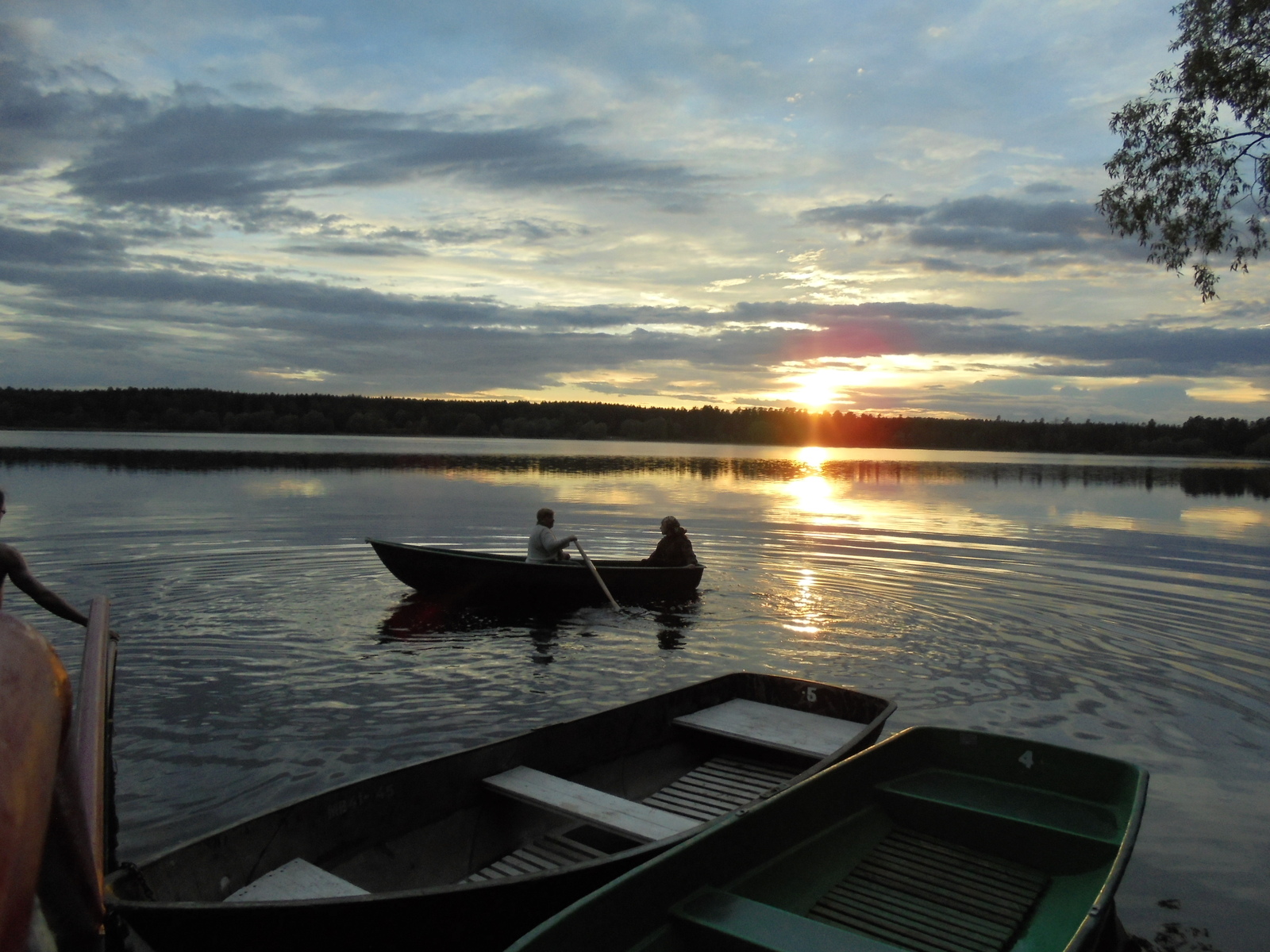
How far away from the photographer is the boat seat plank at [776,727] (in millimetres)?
8092

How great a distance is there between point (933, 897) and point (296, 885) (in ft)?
13.2

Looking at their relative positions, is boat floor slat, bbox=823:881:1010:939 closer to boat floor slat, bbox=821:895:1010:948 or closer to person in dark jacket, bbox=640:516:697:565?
boat floor slat, bbox=821:895:1010:948

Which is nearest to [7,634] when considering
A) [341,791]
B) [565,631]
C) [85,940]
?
[85,940]

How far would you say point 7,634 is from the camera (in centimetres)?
121

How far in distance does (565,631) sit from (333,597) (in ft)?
16.8

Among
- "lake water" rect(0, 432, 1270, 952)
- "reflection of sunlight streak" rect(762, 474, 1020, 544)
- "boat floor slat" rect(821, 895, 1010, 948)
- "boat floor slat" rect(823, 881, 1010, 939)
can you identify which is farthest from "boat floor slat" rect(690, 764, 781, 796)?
"reflection of sunlight streak" rect(762, 474, 1020, 544)

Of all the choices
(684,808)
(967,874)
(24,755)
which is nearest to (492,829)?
(684,808)

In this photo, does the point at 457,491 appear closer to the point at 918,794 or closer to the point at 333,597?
the point at 333,597

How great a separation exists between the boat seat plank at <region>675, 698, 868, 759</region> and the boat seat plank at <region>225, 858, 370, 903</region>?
401cm

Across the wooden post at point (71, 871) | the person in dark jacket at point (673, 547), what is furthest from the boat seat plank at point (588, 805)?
the person in dark jacket at point (673, 547)

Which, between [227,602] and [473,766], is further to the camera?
[227,602]

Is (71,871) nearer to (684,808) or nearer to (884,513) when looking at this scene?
(684,808)

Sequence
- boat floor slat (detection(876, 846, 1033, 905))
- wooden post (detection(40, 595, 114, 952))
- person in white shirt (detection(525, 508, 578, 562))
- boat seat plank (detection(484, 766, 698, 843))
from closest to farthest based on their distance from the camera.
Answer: wooden post (detection(40, 595, 114, 952)), boat floor slat (detection(876, 846, 1033, 905)), boat seat plank (detection(484, 766, 698, 843)), person in white shirt (detection(525, 508, 578, 562))

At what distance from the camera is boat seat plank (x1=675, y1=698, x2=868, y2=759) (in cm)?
809
